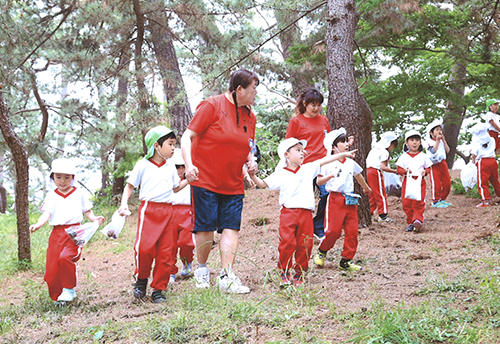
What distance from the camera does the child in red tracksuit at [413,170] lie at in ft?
24.0

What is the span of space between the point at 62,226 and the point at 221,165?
1.77 metres

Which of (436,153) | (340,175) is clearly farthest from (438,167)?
(340,175)

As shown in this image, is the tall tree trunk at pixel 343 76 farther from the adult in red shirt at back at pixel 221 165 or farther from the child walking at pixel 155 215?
the child walking at pixel 155 215

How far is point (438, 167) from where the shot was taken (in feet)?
30.9

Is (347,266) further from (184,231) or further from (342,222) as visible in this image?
(184,231)

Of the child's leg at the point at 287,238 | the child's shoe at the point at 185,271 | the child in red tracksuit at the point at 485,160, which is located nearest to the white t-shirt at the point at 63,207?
the child's shoe at the point at 185,271

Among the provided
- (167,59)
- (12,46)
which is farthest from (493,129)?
(12,46)

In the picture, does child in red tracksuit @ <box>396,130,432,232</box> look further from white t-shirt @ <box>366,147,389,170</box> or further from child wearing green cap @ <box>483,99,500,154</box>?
child wearing green cap @ <box>483,99,500,154</box>

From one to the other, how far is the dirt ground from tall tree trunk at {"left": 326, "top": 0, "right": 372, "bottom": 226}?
1219 millimetres

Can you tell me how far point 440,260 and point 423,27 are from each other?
271 inches

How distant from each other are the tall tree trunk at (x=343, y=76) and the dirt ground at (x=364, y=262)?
1.22 metres

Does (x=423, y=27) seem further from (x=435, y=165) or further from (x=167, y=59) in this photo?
(x=167, y=59)

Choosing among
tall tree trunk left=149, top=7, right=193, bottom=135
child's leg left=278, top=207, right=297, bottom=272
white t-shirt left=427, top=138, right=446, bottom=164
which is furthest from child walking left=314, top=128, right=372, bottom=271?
tall tree trunk left=149, top=7, right=193, bottom=135

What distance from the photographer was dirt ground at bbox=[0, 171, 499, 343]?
394cm
